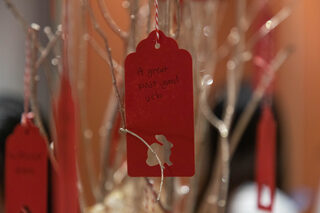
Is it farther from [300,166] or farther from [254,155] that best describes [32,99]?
[300,166]

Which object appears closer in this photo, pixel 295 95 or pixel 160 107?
pixel 160 107

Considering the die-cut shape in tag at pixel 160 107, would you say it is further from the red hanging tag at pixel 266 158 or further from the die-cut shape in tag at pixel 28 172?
the red hanging tag at pixel 266 158

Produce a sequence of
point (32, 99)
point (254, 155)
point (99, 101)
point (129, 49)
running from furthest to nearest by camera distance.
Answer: point (254, 155), point (99, 101), point (129, 49), point (32, 99)

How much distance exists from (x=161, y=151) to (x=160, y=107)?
48mm

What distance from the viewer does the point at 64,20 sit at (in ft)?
1.97

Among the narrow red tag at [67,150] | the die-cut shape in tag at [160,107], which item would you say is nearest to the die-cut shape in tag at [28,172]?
the narrow red tag at [67,150]

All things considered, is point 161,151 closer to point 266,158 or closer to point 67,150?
point 67,150

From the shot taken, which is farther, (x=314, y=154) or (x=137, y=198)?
(x=314, y=154)

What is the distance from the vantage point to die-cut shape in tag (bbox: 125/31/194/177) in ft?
1.82

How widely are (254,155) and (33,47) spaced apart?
5.12 feet

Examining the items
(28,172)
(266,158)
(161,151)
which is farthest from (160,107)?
(266,158)

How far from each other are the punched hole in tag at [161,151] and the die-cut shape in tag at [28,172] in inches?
7.3

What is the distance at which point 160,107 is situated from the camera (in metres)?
0.56

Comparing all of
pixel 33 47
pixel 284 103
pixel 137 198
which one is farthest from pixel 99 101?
pixel 33 47
